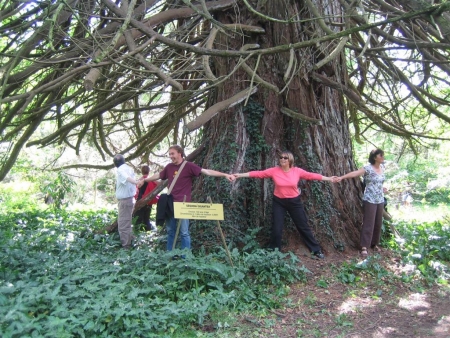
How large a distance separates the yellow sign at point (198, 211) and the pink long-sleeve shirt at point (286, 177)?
88 centimetres

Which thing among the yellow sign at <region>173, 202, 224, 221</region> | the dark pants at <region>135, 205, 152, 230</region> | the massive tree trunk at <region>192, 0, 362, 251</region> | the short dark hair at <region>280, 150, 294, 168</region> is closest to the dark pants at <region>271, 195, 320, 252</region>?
the massive tree trunk at <region>192, 0, 362, 251</region>

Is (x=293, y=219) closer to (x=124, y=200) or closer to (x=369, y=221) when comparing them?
(x=369, y=221)

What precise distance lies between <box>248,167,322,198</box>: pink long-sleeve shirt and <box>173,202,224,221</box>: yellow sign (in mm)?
878

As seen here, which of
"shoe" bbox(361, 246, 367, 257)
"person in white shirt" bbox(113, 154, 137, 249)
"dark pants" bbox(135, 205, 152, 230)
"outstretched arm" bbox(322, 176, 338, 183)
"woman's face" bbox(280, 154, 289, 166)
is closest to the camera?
"woman's face" bbox(280, 154, 289, 166)

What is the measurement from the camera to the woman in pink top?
618 cm

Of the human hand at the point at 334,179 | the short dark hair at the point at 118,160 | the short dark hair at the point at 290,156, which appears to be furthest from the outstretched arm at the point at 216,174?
the short dark hair at the point at 118,160

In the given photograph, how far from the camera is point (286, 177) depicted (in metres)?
6.19

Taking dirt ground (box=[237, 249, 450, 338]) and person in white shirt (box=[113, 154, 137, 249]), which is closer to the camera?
dirt ground (box=[237, 249, 450, 338])

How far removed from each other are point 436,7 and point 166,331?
381 cm

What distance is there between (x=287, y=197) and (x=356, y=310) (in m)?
1.74

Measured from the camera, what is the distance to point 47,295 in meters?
4.13

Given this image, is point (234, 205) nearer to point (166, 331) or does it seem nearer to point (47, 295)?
point (166, 331)

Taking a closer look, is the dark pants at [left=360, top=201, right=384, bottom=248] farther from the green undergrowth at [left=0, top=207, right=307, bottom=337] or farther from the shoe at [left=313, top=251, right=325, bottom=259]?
the green undergrowth at [left=0, top=207, right=307, bottom=337]

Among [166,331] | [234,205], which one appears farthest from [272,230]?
[166,331]
